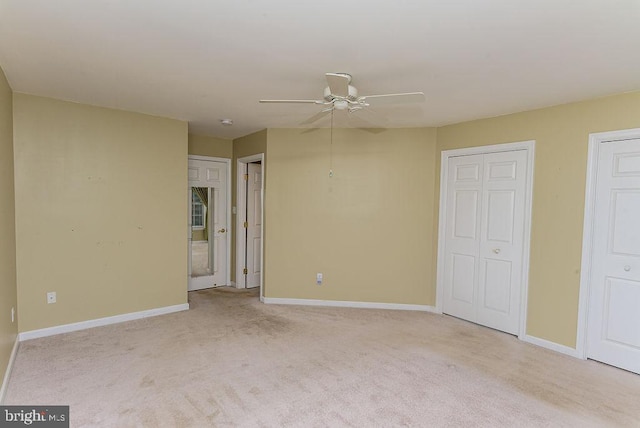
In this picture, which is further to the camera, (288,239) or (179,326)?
(288,239)

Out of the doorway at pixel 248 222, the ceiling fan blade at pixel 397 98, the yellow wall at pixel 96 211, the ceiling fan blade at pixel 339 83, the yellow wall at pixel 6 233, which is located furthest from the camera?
the doorway at pixel 248 222

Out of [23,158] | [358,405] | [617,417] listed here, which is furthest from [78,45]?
[617,417]

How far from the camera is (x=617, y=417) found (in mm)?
2318

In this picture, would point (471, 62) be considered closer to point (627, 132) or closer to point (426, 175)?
point (627, 132)

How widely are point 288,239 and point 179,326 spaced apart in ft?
5.61

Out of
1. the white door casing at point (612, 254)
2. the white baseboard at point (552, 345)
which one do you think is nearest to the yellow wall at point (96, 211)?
the white baseboard at point (552, 345)

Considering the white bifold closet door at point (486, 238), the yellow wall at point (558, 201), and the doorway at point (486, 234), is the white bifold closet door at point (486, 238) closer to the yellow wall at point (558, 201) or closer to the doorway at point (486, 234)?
the doorway at point (486, 234)

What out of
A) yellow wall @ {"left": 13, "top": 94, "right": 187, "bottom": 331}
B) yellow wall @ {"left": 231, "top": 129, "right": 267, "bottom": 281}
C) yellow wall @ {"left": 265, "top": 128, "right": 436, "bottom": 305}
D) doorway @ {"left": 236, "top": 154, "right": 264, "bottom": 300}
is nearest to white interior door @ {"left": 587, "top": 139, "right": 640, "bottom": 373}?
yellow wall @ {"left": 265, "top": 128, "right": 436, "bottom": 305}

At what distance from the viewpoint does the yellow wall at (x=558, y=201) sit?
316 centimetres

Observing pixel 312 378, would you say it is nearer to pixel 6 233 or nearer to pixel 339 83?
pixel 339 83

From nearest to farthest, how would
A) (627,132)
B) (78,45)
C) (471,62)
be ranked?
(78,45), (471,62), (627,132)

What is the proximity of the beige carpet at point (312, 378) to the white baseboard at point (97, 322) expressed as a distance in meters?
0.11

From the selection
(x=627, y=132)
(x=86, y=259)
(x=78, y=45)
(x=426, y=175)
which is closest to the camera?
(x=78, y=45)

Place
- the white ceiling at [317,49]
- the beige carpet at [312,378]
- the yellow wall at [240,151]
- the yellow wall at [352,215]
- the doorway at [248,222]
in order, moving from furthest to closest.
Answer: the doorway at [248,222] < the yellow wall at [240,151] < the yellow wall at [352,215] < the beige carpet at [312,378] < the white ceiling at [317,49]
